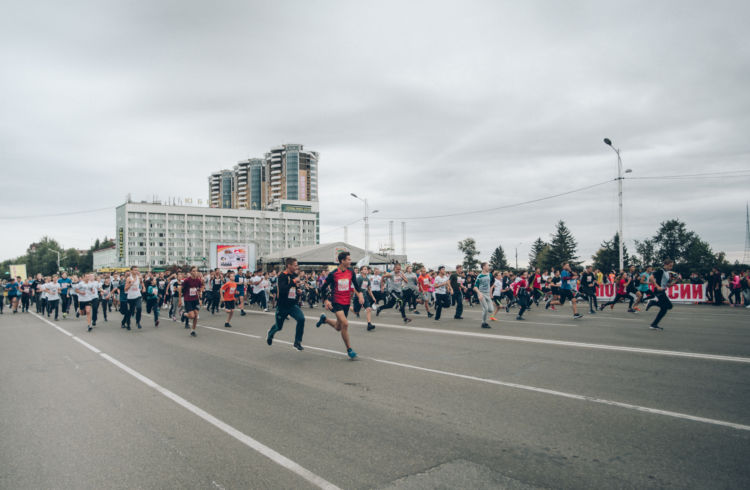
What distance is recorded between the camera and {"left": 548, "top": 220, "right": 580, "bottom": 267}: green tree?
8881 cm

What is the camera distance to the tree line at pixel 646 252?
88.3m

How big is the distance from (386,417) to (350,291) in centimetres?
445

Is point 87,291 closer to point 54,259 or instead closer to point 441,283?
point 441,283

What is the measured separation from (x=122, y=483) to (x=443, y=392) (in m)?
3.65

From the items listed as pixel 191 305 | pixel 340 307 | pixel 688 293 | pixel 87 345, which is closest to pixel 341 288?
pixel 340 307

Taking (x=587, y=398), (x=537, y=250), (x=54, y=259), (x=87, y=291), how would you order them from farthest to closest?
1. (x=54, y=259)
2. (x=537, y=250)
3. (x=87, y=291)
4. (x=587, y=398)

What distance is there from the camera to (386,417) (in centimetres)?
483

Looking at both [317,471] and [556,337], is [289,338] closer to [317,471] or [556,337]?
[556,337]

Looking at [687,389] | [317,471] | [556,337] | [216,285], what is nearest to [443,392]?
[317,471]

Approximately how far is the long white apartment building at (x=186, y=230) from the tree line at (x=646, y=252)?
58.7m

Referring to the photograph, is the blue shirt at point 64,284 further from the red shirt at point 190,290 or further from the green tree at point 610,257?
the green tree at point 610,257

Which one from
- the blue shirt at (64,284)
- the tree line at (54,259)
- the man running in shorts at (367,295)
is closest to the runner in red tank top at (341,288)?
the man running in shorts at (367,295)

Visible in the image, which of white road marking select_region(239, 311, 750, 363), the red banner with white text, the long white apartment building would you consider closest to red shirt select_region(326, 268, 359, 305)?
white road marking select_region(239, 311, 750, 363)

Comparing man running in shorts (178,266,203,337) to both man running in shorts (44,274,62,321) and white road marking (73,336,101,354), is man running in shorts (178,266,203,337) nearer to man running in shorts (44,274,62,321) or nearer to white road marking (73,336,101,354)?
white road marking (73,336,101,354)
